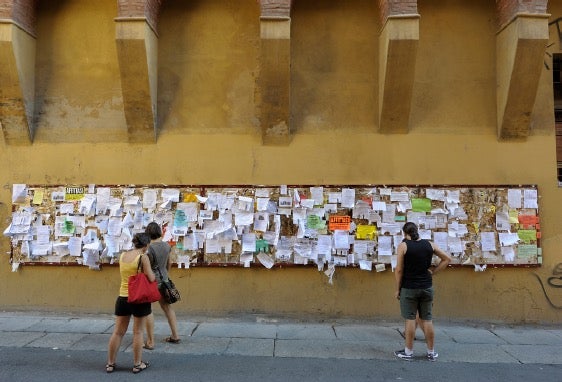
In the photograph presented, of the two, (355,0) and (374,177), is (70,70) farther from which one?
(374,177)

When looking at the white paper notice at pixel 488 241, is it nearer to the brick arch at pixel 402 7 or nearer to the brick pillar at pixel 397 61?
the brick pillar at pixel 397 61

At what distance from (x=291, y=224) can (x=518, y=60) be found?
4.77 meters

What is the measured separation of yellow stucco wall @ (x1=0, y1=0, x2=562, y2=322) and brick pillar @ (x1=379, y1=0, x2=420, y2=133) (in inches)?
11.3

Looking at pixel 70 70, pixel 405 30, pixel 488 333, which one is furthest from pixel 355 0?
pixel 488 333

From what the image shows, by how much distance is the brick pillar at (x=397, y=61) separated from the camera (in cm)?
744

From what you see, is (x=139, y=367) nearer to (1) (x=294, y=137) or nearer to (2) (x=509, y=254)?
(1) (x=294, y=137)

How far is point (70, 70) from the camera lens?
8.47m

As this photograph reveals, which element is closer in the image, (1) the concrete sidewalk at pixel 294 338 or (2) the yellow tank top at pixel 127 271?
(2) the yellow tank top at pixel 127 271

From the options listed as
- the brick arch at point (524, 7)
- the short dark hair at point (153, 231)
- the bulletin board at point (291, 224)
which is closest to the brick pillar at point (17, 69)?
the bulletin board at point (291, 224)

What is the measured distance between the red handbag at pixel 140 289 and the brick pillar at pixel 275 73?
3.69 meters

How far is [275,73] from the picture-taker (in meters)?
7.72

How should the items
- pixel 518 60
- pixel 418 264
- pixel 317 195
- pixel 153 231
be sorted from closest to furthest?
pixel 418 264 → pixel 153 231 → pixel 518 60 → pixel 317 195

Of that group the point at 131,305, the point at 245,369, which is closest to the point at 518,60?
the point at 245,369

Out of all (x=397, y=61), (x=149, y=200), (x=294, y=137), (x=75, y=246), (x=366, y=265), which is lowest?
(x=366, y=265)
